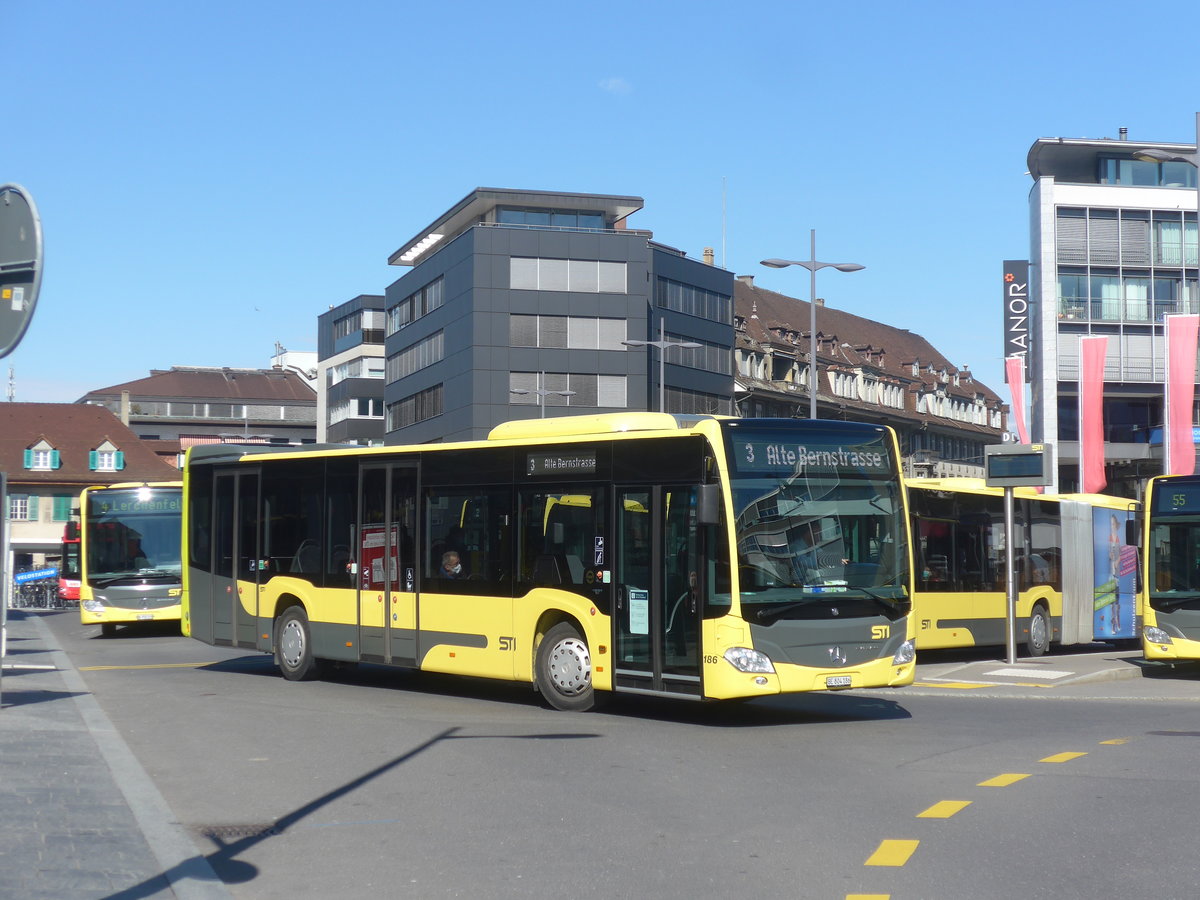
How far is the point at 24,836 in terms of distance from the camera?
7992mm

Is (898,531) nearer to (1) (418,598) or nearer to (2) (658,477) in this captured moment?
(2) (658,477)

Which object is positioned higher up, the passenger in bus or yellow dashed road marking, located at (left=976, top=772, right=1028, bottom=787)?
the passenger in bus

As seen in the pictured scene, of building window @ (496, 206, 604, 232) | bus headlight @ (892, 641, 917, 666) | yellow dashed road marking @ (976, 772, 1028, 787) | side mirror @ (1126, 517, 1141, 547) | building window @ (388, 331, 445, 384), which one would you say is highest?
building window @ (496, 206, 604, 232)

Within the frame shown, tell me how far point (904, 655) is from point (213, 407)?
127794 millimetres

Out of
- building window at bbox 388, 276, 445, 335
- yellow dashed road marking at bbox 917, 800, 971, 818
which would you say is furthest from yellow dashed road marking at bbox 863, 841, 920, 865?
building window at bbox 388, 276, 445, 335

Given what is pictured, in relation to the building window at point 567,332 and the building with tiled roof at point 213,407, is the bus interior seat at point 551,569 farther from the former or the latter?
the building with tiled roof at point 213,407

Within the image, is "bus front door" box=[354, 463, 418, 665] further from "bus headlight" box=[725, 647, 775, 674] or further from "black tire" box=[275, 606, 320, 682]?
"bus headlight" box=[725, 647, 775, 674]

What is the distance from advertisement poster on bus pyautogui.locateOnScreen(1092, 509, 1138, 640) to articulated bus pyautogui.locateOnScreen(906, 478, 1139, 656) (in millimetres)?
19

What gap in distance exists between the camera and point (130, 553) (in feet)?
101

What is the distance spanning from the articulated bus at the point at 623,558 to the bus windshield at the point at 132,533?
492 inches

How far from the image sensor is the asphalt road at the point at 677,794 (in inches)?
295

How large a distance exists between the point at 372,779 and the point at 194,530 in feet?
40.5

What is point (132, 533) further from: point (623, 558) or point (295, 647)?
point (623, 558)

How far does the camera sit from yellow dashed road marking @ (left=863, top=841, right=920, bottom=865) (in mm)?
7742
